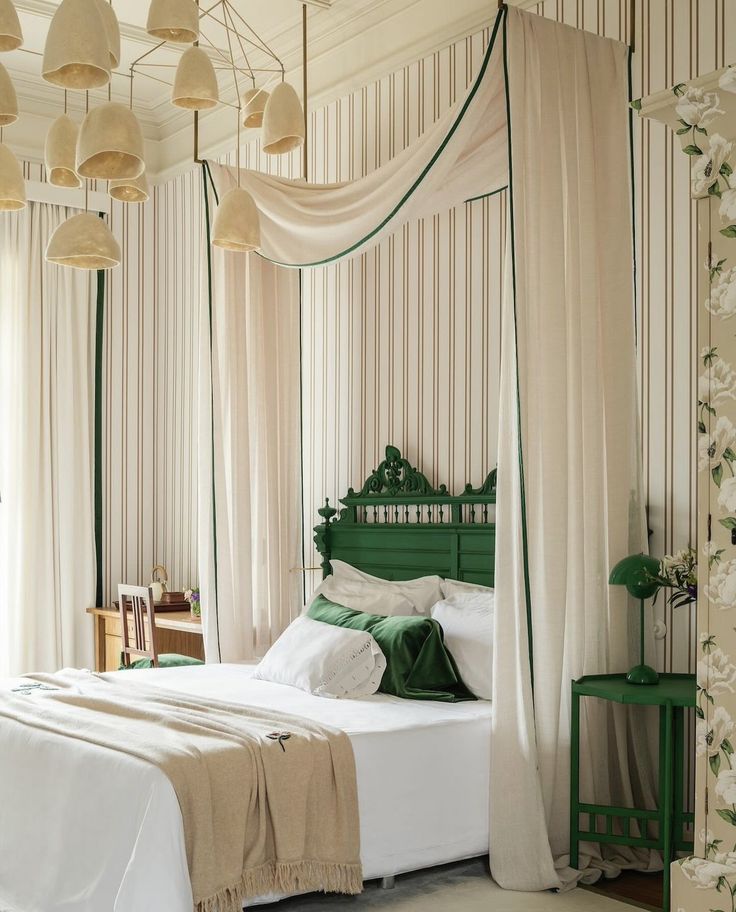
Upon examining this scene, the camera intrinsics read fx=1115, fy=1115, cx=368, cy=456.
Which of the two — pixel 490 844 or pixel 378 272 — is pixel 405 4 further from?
pixel 490 844

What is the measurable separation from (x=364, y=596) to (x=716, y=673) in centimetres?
234

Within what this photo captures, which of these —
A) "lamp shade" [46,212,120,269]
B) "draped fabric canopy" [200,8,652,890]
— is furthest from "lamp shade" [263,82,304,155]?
"lamp shade" [46,212,120,269]

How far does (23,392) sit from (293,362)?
1929 mm

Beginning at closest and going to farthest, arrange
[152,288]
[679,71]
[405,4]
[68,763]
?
[68,763] → [679,71] → [405,4] → [152,288]

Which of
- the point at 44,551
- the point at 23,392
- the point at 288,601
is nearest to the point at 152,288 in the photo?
the point at 23,392

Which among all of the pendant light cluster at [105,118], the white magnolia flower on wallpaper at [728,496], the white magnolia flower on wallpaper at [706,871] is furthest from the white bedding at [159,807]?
the pendant light cluster at [105,118]

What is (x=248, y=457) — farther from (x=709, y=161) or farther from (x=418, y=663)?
(x=709, y=161)

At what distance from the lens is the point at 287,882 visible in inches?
124

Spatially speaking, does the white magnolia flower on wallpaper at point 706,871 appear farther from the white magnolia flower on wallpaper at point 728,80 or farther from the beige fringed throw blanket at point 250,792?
the white magnolia flower on wallpaper at point 728,80

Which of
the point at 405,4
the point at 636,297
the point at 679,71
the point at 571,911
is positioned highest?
the point at 405,4

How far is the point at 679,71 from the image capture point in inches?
151

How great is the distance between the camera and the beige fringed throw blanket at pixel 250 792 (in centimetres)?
303

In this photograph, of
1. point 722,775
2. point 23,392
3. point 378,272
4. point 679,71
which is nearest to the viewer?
point 722,775

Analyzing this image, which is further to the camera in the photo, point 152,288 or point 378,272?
point 152,288
